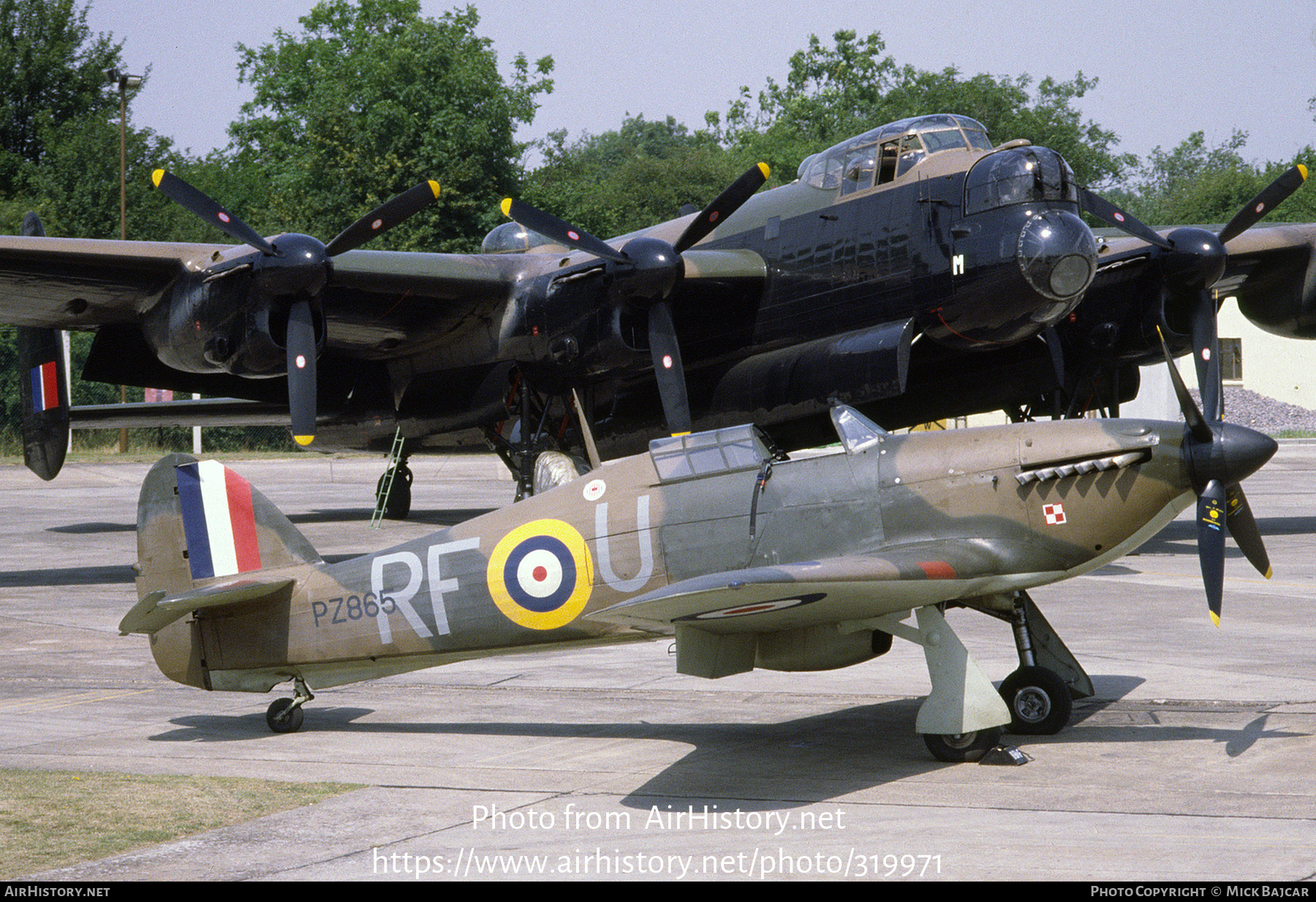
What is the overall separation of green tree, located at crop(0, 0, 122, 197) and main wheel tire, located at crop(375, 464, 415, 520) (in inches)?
2028

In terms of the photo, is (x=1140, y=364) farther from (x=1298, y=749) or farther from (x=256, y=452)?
(x=256, y=452)

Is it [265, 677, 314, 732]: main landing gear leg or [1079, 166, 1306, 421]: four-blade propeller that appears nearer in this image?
[265, 677, 314, 732]: main landing gear leg

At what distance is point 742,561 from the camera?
8578mm

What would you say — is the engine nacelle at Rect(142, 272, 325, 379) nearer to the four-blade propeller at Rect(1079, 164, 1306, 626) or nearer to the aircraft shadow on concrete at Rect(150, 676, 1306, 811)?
the aircraft shadow on concrete at Rect(150, 676, 1306, 811)

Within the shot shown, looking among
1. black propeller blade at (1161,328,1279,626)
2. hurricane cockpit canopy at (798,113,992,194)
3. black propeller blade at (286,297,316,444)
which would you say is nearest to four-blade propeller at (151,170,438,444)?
black propeller blade at (286,297,316,444)

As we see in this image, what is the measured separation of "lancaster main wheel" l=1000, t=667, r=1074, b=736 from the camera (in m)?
8.66

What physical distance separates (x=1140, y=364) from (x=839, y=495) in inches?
501

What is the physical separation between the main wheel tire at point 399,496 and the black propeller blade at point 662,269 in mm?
9194

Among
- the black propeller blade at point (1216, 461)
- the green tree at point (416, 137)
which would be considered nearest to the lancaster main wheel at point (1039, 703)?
the black propeller blade at point (1216, 461)

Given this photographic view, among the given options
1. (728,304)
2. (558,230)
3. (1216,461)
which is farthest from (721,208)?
(1216,461)

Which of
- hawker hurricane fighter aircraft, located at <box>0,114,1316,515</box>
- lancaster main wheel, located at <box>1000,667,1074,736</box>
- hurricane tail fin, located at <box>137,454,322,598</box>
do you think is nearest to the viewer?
lancaster main wheel, located at <box>1000,667,1074,736</box>

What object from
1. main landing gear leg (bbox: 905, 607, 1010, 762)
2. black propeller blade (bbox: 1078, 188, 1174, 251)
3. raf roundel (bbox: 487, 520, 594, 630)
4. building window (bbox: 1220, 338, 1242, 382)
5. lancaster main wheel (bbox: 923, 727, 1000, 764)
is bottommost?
lancaster main wheel (bbox: 923, 727, 1000, 764)

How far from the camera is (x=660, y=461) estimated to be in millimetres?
8969
